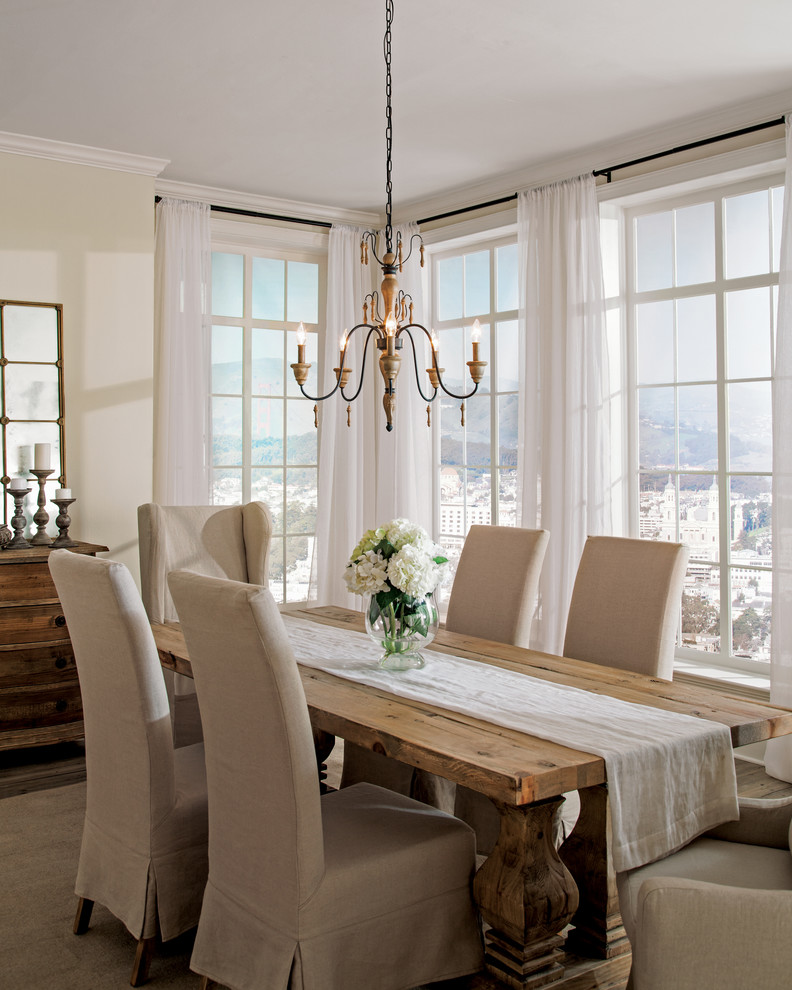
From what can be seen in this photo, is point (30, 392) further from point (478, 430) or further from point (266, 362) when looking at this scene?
point (478, 430)

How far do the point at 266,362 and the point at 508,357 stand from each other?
57.5 inches

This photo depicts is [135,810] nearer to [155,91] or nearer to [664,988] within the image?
[664,988]

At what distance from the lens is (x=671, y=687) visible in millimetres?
2570

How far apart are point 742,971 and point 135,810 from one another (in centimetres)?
156

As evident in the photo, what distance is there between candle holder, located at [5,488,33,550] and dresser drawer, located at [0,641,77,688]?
1.52ft

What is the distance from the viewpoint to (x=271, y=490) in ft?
18.5

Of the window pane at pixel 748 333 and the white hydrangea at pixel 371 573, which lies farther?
the window pane at pixel 748 333

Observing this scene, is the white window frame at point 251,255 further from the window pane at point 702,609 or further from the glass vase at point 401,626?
the glass vase at point 401,626

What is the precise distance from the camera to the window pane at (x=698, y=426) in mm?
4379

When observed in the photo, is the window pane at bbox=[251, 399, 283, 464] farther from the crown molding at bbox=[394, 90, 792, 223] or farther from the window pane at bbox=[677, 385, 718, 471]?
the window pane at bbox=[677, 385, 718, 471]

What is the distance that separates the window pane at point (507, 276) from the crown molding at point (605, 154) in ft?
1.10

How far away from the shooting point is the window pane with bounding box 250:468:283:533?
559 centimetres

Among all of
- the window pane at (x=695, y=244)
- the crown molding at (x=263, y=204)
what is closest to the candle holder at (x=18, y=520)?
the crown molding at (x=263, y=204)

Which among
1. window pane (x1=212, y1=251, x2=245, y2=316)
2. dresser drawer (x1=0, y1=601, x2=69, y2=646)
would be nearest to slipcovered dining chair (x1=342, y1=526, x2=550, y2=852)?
dresser drawer (x1=0, y1=601, x2=69, y2=646)
